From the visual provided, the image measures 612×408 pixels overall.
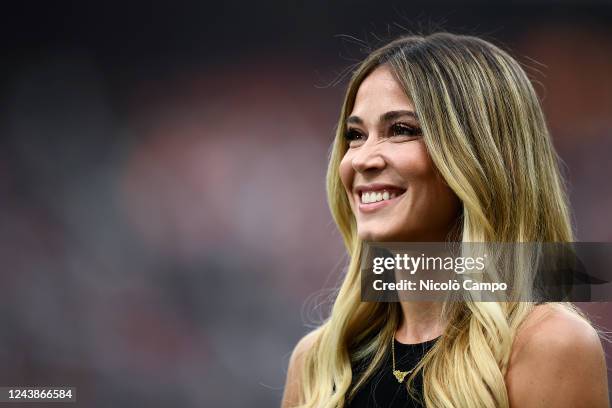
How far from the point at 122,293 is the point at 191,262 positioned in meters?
0.24

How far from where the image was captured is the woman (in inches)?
38.1

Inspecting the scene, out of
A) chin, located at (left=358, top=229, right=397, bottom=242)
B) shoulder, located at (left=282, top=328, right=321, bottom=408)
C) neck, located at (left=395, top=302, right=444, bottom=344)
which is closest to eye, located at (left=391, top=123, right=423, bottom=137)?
chin, located at (left=358, top=229, right=397, bottom=242)

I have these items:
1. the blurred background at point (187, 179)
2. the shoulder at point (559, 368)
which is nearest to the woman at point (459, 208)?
the shoulder at point (559, 368)

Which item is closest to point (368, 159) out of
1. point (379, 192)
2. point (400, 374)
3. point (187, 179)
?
point (379, 192)

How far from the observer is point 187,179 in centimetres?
249

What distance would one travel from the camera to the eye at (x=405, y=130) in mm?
1096

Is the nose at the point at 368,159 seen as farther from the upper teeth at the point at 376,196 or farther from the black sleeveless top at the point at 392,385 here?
the black sleeveless top at the point at 392,385

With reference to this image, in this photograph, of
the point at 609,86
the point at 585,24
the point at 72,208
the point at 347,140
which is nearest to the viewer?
the point at 347,140

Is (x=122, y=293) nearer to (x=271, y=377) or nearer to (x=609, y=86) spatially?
(x=271, y=377)

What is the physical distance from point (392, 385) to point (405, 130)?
1.18 ft

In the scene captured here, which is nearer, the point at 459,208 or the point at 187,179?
the point at 459,208

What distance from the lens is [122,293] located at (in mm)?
2301

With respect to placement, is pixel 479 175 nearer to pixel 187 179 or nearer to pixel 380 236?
pixel 380 236

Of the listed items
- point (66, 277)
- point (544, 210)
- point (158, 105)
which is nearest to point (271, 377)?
point (66, 277)
